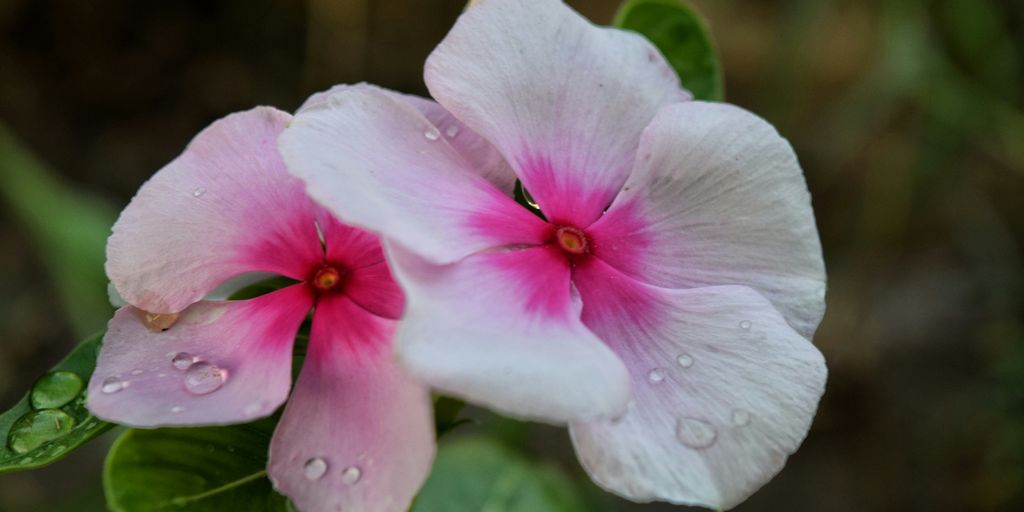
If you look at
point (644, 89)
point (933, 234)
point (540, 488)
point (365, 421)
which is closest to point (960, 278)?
point (933, 234)

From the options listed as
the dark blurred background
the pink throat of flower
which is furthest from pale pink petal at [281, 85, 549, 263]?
the dark blurred background

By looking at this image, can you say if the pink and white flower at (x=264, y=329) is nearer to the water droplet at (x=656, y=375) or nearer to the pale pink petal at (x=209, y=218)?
the pale pink petal at (x=209, y=218)

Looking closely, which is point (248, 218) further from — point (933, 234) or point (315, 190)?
point (933, 234)

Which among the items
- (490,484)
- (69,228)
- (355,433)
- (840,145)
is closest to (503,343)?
(355,433)

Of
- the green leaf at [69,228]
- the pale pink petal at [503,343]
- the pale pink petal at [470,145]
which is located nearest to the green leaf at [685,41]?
the pale pink petal at [470,145]

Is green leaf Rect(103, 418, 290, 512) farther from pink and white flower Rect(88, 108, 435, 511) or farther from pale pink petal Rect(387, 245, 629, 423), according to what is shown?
pale pink petal Rect(387, 245, 629, 423)

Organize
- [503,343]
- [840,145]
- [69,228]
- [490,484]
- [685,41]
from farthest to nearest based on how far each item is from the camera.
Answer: [840,145]
[69,228]
[490,484]
[685,41]
[503,343]

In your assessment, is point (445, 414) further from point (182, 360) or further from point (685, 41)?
point (685, 41)
